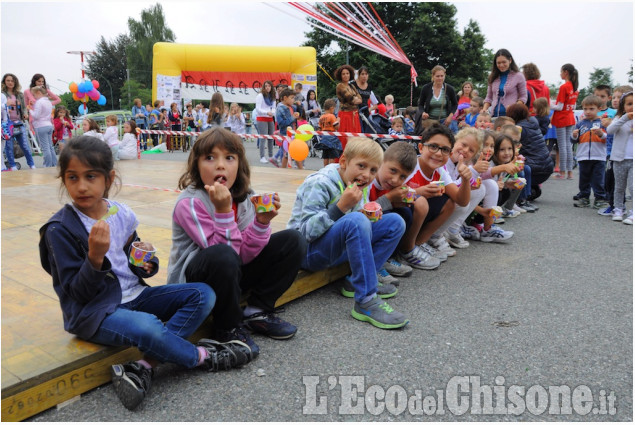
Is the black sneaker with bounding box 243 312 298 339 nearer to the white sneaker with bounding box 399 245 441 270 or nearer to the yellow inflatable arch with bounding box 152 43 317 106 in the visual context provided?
the white sneaker with bounding box 399 245 441 270

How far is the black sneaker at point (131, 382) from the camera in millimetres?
1796

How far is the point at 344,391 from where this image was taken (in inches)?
78.4

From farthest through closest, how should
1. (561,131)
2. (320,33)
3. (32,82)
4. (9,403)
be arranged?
(320,33) → (32,82) → (561,131) → (9,403)

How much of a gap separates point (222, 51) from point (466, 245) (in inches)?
642

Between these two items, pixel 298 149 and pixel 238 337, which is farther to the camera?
pixel 298 149

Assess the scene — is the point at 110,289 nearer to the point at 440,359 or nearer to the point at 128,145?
the point at 440,359

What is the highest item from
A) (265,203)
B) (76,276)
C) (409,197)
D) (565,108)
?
(565,108)

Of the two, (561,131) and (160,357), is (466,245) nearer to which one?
(160,357)

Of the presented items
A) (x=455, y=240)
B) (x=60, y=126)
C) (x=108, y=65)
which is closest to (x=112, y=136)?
(x=60, y=126)

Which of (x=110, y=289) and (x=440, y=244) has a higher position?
(x=110, y=289)

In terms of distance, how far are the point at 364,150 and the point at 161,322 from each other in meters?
1.51

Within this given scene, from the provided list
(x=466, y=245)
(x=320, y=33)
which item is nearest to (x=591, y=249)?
(x=466, y=245)

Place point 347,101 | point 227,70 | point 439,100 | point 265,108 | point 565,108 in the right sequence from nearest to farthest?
1. point 439,100
2. point 347,101
3. point 565,108
4. point 265,108
5. point 227,70

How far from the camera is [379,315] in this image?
2.64m
